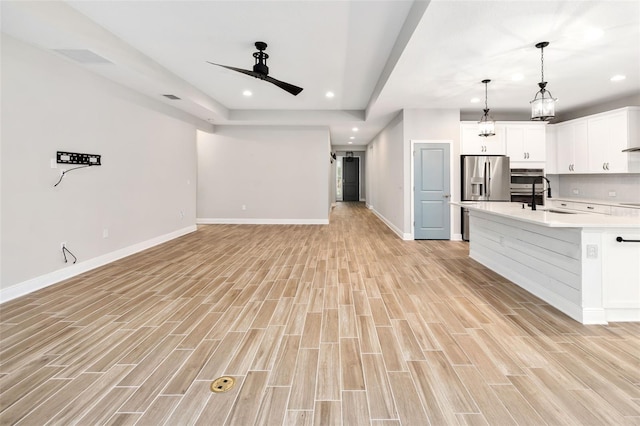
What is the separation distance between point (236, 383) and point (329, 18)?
11.7 feet

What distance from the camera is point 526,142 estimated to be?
6324 mm

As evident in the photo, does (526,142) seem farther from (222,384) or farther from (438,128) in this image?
(222,384)

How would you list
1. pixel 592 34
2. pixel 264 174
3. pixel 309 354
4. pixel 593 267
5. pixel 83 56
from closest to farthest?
1. pixel 309 354
2. pixel 593 267
3. pixel 592 34
4. pixel 83 56
5. pixel 264 174

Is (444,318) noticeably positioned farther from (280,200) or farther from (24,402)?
(280,200)

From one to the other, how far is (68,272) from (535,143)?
8.38 meters

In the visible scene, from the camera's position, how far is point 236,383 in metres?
1.81

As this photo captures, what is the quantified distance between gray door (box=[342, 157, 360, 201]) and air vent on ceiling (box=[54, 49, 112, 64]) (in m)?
13.6

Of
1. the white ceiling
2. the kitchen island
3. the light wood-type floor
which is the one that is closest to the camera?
the light wood-type floor

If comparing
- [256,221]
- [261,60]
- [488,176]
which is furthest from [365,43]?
[256,221]

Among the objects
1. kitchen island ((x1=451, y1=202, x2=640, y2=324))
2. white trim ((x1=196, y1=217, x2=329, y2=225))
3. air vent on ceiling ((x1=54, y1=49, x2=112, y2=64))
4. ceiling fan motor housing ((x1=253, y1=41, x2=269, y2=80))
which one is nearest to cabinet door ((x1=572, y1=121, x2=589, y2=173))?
kitchen island ((x1=451, y1=202, x2=640, y2=324))

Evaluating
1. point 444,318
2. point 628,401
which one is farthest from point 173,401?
point 628,401

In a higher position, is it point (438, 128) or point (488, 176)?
point (438, 128)

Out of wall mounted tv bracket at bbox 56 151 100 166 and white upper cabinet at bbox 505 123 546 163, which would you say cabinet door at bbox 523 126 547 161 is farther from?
wall mounted tv bracket at bbox 56 151 100 166

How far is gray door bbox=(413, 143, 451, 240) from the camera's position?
20.6ft
